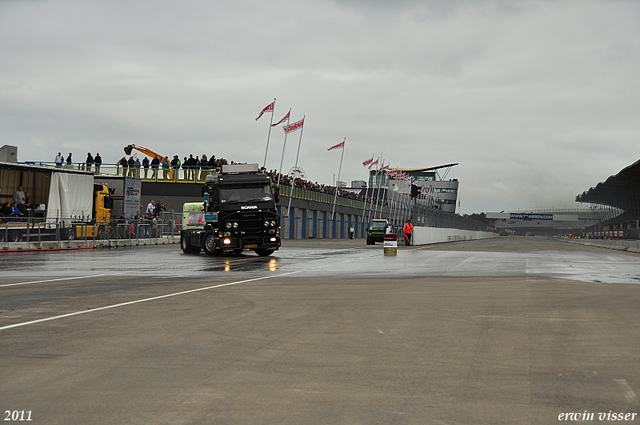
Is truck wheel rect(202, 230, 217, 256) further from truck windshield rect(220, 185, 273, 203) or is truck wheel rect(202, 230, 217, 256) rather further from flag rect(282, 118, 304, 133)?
flag rect(282, 118, 304, 133)

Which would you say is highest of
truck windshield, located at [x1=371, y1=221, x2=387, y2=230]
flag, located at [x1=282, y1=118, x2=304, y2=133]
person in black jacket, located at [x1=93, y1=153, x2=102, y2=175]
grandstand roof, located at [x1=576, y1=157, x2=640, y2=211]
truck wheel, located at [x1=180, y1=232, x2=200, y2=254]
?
flag, located at [x1=282, y1=118, x2=304, y2=133]

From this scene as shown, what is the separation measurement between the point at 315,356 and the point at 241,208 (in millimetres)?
20329

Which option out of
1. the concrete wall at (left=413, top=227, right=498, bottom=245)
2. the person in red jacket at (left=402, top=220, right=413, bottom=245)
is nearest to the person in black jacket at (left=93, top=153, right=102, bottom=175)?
the person in red jacket at (left=402, top=220, right=413, bottom=245)

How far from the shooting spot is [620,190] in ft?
265

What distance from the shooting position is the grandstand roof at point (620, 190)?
6601 cm

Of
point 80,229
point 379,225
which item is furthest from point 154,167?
point 80,229

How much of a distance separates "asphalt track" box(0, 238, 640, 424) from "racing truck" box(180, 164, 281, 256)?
1370 cm

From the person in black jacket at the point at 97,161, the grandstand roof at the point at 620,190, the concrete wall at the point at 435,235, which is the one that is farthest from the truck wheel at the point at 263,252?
the grandstand roof at the point at 620,190

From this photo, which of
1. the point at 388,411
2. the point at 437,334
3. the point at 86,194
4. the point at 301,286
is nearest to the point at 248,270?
the point at 301,286

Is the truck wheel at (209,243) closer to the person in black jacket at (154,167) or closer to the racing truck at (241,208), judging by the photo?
the racing truck at (241,208)

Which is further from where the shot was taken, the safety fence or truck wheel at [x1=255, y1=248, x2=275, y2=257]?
the safety fence

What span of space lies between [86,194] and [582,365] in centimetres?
3196

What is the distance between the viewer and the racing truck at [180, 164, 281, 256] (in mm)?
26656

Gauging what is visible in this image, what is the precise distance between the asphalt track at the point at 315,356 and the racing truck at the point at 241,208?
13701mm
